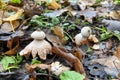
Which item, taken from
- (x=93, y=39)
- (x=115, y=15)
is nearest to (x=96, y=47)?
(x=93, y=39)

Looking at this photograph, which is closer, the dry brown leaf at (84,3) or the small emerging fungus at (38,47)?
the small emerging fungus at (38,47)

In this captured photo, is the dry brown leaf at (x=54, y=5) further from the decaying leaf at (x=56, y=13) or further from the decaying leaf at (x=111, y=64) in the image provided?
the decaying leaf at (x=111, y=64)

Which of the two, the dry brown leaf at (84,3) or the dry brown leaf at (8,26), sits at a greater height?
the dry brown leaf at (8,26)

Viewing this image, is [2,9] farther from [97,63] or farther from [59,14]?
[97,63]

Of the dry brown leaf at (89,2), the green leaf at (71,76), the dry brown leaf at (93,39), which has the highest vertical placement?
the green leaf at (71,76)

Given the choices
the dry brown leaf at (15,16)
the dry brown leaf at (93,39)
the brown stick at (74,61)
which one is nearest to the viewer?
the brown stick at (74,61)

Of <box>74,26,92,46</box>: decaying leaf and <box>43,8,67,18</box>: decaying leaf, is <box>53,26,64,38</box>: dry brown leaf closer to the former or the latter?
<box>74,26,92,46</box>: decaying leaf

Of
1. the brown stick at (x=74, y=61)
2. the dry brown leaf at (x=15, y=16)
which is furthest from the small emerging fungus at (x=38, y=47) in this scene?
the dry brown leaf at (x=15, y=16)
